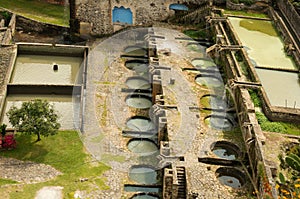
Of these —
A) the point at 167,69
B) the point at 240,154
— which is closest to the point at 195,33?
the point at 167,69

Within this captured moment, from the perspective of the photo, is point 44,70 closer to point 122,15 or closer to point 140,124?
point 122,15

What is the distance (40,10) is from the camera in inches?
1784

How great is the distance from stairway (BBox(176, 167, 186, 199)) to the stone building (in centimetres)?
1794

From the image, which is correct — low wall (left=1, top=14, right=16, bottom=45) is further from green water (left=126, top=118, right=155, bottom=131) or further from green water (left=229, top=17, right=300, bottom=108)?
green water (left=229, top=17, right=300, bottom=108)

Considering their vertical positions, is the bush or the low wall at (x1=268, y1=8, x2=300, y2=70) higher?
the low wall at (x1=268, y1=8, x2=300, y2=70)

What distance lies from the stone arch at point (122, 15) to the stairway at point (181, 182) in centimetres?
1814

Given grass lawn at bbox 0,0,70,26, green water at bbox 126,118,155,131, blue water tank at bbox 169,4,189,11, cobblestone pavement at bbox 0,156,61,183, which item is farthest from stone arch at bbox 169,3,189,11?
cobblestone pavement at bbox 0,156,61,183

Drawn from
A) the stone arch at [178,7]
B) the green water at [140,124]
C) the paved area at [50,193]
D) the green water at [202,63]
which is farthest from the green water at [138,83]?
the paved area at [50,193]

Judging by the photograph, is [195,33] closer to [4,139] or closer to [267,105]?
[267,105]

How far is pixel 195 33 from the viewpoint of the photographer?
42312 millimetres

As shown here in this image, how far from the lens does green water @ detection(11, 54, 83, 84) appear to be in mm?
36469

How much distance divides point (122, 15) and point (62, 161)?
16.7 metres

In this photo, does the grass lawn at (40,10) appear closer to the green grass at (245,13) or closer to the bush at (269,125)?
the green grass at (245,13)

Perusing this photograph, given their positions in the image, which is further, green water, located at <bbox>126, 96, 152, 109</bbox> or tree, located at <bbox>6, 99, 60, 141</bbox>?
green water, located at <bbox>126, 96, 152, 109</bbox>
